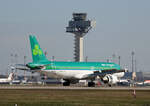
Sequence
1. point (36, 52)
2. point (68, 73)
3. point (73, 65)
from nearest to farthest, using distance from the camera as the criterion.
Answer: point (36, 52), point (68, 73), point (73, 65)

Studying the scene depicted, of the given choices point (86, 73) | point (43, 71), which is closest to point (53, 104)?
point (43, 71)

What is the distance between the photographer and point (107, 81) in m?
95.2

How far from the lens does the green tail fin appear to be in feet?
301

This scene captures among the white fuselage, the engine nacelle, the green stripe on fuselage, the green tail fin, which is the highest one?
the green tail fin

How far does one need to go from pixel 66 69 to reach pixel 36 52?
276 inches

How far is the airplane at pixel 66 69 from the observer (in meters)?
90.2

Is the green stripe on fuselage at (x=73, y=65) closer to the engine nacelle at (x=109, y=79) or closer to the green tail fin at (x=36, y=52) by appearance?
the green tail fin at (x=36, y=52)

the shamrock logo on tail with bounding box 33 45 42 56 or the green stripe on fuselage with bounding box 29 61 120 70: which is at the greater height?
the shamrock logo on tail with bounding box 33 45 42 56

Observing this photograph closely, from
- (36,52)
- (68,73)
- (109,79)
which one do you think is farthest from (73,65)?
(36,52)

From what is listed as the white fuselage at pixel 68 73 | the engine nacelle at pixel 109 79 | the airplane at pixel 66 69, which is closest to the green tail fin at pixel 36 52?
the airplane at pixel 66 69

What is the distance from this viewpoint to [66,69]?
93.4 meters

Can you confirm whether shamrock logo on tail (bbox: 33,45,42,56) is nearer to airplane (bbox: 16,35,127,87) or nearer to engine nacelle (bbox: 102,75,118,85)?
airplane (bbox: 16,35,127,87)

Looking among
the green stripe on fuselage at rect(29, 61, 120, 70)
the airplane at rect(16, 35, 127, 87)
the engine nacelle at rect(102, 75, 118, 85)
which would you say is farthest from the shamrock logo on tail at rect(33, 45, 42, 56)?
the engine nacelle at rect(102, 75, 118, 85)

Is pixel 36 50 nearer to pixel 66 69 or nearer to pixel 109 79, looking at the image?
pixel 66 69
